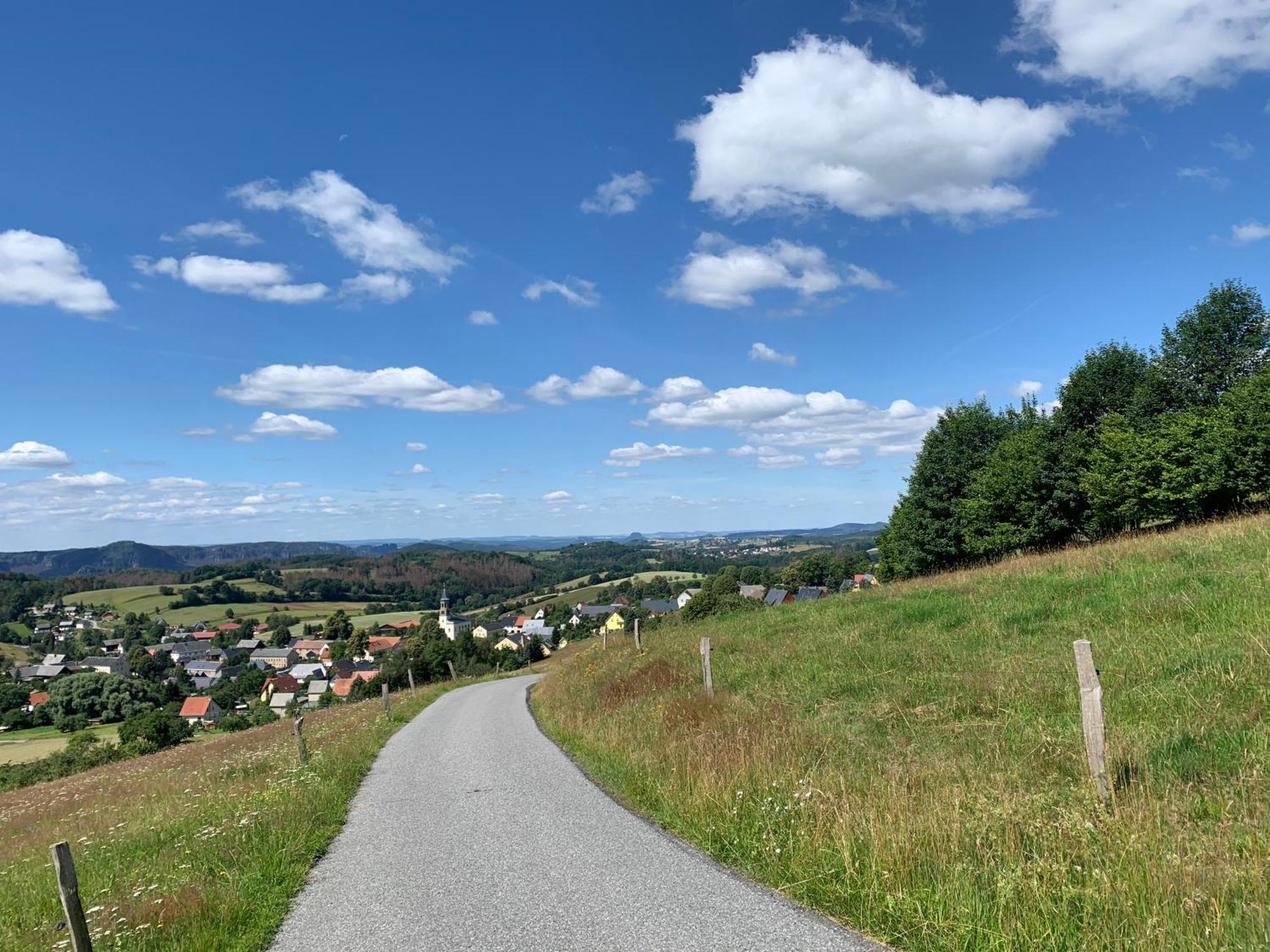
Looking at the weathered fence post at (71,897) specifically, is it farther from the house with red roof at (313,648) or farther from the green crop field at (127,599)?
the green crop field at (127,599)

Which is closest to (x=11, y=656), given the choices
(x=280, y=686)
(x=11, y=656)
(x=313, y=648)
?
(x=11, y=656)

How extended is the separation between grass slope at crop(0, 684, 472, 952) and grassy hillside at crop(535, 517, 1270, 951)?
12.9ft

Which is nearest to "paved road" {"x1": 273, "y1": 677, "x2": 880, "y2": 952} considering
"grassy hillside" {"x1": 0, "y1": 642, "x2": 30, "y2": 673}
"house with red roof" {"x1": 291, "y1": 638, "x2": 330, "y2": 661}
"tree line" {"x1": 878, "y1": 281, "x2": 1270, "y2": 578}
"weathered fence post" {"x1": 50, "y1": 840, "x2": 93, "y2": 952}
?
"weathered fence post" {"x1": 50, "y1": 840, "x2": 93, "y2": 952}

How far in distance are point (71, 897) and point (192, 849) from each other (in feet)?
11.0

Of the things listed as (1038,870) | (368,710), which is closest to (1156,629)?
(1038,870)

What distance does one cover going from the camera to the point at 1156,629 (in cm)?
1034

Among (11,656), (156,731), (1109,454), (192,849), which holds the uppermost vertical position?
(1109,454)

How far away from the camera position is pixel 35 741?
191 ft

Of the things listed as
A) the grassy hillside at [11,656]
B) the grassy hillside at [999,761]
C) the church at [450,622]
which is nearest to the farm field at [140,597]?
the grassy hillside at [11,656]

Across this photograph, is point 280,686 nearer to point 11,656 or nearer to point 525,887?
point 11,656

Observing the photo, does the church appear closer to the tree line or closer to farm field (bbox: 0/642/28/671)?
farm field (bbox: 0/642/28/671)

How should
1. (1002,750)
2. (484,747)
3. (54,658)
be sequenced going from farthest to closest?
1. (54,658)
2. (484,747)
3. (1002,750)

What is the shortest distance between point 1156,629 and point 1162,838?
7.22m

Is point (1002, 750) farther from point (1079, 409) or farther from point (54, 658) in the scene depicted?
point (54, 658)
